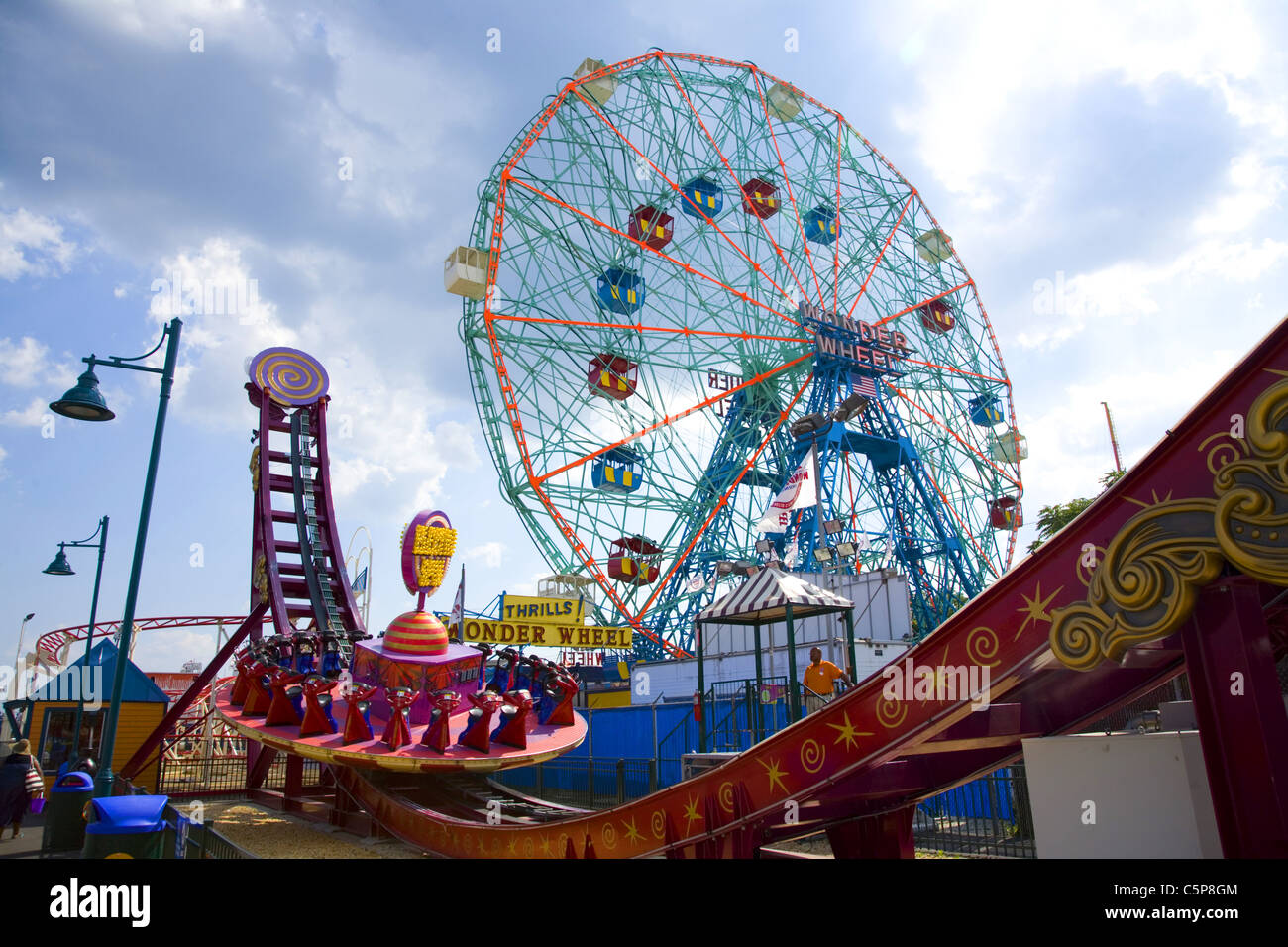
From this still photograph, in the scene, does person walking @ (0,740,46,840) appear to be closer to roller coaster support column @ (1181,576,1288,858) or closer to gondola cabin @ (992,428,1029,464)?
roller coaster support column @ (1181,576,1288,858)

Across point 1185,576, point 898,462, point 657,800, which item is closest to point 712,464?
point 898,462

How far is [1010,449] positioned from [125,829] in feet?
115

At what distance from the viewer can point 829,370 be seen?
29672 mm

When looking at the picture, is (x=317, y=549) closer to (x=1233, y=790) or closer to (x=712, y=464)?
(x=712, y=464)

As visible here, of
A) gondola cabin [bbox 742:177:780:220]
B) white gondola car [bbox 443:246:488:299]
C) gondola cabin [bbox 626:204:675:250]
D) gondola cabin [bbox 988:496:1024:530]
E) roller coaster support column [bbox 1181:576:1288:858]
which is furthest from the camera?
gondola cabin [bbox 988:496:1024:530]

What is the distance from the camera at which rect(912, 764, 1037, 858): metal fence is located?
35.0ft

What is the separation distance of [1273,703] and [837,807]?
3.06 m

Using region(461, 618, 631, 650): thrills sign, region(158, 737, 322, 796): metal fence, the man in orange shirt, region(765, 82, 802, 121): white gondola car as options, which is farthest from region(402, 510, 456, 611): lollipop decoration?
region(765, 82, 802, 121): white gondola car

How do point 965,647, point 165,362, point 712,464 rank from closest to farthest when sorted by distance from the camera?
point 965,647
point 165,362
point 712,464

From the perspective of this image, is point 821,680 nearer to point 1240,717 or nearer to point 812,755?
point 812,755

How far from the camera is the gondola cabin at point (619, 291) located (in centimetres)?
2577

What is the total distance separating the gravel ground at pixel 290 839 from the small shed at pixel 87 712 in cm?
544

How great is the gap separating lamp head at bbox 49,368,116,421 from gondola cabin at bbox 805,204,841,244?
1046 inches

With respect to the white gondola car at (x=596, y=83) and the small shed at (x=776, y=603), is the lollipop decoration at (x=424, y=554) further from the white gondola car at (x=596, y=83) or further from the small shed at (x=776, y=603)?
the white gondola car at (x=596, y=83)
